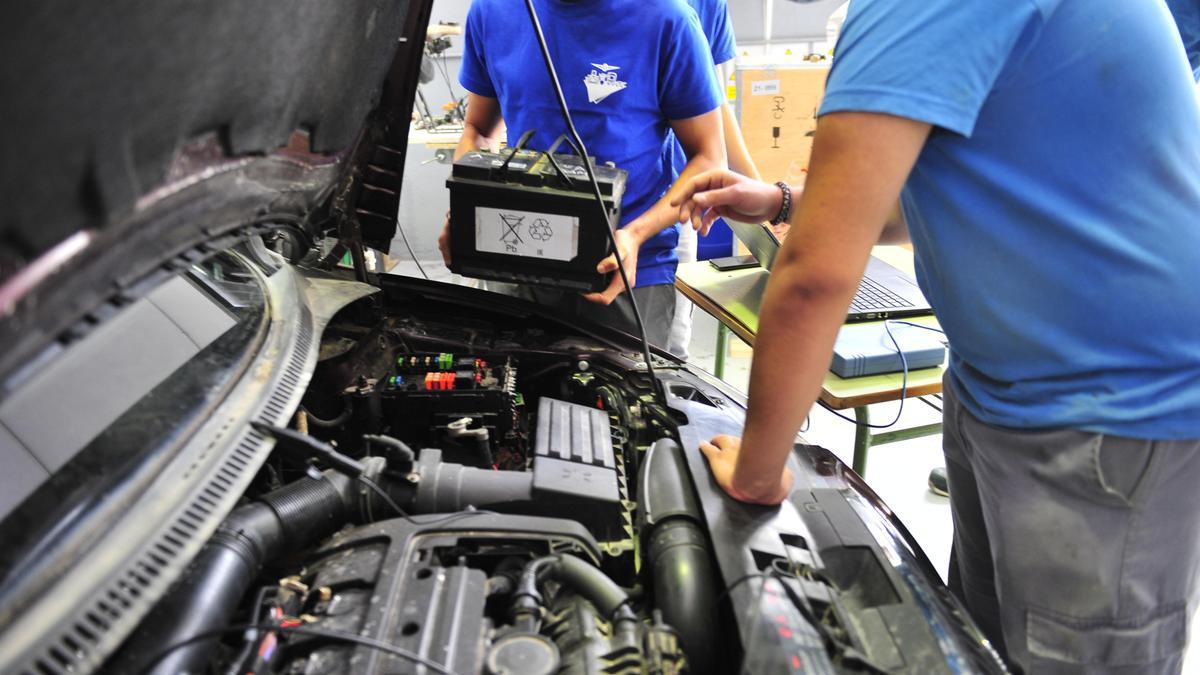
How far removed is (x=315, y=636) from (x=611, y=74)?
146 centimetres

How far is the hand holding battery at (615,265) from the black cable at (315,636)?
34.9 inches

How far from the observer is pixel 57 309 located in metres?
0.61

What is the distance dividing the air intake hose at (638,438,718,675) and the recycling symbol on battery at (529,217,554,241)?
1.76ft

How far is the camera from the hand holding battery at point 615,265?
5.00 feet

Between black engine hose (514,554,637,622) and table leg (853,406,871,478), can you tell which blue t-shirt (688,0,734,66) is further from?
A: black engine hose (514,554,637,622)

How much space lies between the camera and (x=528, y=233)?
151cm

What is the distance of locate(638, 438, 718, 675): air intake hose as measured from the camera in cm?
92

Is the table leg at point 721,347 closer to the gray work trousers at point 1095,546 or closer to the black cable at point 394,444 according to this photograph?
the gray work trousers at point 1095,546

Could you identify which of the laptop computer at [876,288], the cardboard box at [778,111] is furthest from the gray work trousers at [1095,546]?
the cardboard box at [778,111]

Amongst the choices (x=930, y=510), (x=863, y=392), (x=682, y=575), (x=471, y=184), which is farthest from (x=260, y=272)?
(x=930, y=510)

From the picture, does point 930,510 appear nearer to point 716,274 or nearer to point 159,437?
point 716,274

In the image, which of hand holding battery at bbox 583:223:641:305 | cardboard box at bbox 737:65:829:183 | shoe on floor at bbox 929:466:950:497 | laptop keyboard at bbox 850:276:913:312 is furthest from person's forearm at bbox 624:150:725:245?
cardboard box at bbox 737:65:829:183

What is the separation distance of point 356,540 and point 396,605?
0.15 metres

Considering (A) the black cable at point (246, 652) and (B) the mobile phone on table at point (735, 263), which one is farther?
(B) the mobile phone on table at point (735, 263)
